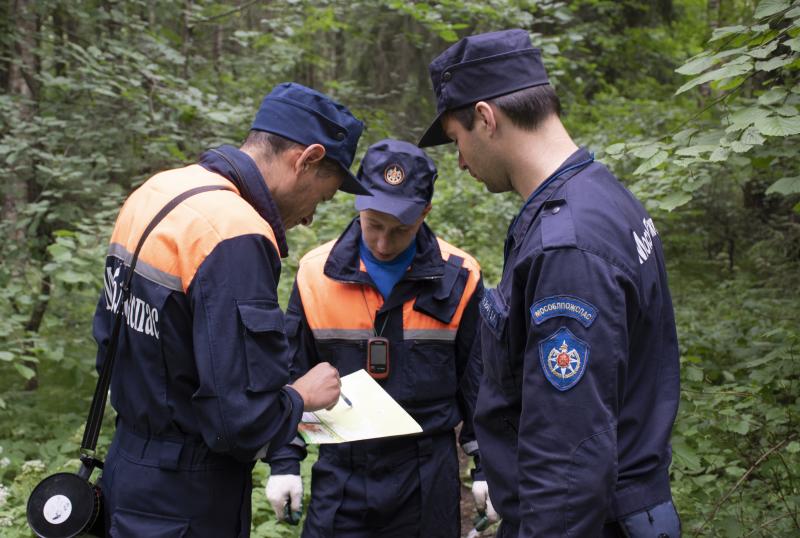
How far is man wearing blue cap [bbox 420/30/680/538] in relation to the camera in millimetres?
1486

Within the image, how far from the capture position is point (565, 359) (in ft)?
4.90

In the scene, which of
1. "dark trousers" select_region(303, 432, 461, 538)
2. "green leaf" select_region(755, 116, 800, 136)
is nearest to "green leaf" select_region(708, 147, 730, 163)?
"green leaf" select_region(755, 116, 800, 136)

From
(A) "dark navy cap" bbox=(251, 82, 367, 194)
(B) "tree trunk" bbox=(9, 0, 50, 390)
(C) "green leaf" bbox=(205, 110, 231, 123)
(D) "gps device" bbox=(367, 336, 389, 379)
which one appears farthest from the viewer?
(B) "tree trunk" bbox=(9, 0, 50, 390)

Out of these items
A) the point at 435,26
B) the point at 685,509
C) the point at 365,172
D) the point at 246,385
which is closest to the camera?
the point at 246,385

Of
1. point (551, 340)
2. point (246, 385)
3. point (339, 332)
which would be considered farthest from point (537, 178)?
point (339, 332)

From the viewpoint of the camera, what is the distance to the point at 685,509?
3.58m

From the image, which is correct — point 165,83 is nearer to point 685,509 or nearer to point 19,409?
point 19,409

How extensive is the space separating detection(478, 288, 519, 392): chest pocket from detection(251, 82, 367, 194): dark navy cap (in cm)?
74

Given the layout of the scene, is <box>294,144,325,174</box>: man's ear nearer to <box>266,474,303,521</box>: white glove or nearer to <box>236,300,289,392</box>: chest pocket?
<box>236,300,289,392</box>: chest pocket

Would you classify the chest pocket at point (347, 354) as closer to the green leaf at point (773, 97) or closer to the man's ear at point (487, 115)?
the man's ear at point (487, 115)

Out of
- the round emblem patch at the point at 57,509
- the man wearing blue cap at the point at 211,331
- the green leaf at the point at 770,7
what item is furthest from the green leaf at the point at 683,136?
the round emblem patch at the point at 57,509

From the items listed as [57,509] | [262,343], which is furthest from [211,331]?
[57,509]

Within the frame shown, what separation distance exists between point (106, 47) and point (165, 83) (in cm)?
62

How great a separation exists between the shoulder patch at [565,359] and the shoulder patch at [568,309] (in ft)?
0.12
